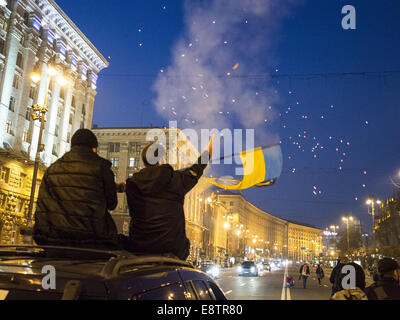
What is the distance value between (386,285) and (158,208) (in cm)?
262

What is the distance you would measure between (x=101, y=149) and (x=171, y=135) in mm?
12530

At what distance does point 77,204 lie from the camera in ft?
9.83

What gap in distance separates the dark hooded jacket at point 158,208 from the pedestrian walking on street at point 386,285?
216 centimetres

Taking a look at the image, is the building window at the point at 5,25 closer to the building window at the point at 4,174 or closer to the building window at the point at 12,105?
the building window at the point at 12,105

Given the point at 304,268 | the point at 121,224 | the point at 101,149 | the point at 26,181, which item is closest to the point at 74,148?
the point at 304,268

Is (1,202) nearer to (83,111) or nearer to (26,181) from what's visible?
(26,181)

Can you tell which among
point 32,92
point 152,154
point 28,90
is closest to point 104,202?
point 152,154

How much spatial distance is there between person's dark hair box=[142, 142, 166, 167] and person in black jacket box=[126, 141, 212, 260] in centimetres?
22

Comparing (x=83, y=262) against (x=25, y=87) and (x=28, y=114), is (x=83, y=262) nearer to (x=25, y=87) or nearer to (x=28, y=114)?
(x=25, y=87)

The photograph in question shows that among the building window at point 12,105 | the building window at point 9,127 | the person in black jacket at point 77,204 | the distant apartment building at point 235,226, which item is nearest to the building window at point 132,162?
the distant apartment building at point 235,226

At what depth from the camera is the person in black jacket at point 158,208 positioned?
11.4 feet

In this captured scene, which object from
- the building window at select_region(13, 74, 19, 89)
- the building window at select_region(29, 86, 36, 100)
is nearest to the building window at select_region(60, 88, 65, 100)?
the building window at select_region(29, 86, 36, 100)
